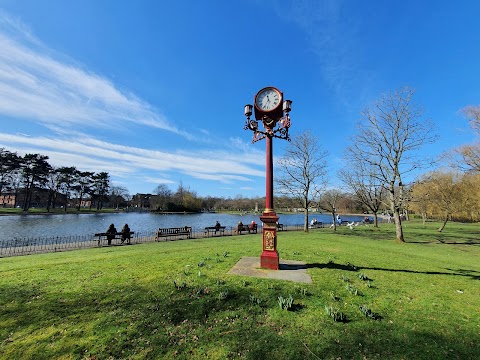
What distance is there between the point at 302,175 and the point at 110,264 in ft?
71.3

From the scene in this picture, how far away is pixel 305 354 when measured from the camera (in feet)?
11.8

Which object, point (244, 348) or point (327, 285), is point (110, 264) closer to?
point (244, 348)

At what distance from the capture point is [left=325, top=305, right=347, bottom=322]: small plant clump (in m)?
4.55

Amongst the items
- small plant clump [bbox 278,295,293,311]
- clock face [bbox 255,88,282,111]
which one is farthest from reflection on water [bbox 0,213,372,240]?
small plant clump [bbox 278,295,293,311]

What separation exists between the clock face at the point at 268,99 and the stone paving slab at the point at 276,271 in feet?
18.4

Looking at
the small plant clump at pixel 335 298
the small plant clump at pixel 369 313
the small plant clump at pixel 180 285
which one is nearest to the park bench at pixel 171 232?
the small plant clump at pixel 180 285

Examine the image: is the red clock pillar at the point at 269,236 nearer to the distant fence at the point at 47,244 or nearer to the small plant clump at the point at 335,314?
the small plant clump at the point at 335,314

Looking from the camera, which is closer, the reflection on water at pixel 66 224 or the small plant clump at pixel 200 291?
the small plant clump at pixel 200 291

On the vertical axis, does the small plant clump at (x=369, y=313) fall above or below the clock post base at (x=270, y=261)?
below

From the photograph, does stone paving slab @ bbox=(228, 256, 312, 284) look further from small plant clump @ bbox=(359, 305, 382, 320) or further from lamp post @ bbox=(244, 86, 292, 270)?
small plant clump @ bbox=(359, 305, 382, 320)

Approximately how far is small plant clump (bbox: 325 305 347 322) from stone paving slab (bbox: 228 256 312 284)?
1.82 metres

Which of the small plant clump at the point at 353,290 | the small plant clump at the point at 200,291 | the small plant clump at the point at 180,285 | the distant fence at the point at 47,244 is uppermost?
the small plant clump at the point at 180,285

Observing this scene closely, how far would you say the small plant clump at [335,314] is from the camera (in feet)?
14.9

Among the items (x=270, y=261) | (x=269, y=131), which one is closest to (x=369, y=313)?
(x=270, y=261)
